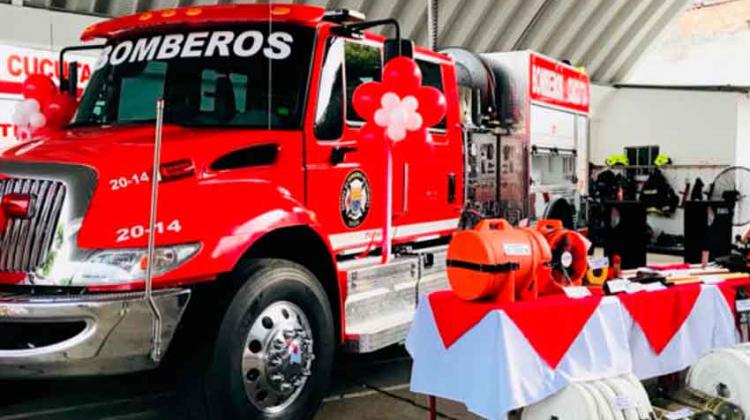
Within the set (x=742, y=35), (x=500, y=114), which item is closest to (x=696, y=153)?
(x=742, y=35)

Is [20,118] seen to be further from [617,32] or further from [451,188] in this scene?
[617,32]

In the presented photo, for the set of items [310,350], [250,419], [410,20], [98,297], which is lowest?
[250,419]

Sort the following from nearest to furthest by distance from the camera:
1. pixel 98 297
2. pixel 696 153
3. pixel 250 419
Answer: pixel 98 297
pixel 250 419
pixel 696 153

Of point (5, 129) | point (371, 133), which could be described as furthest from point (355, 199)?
point (5, 129)

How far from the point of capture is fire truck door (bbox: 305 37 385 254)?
15.8 ft

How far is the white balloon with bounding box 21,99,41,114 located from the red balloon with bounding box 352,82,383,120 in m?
2.36

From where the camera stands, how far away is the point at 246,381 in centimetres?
400

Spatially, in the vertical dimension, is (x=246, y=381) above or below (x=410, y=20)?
below

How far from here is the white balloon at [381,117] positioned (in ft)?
15.9

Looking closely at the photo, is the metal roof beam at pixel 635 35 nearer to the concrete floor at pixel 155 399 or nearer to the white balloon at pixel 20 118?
the concrete floor at pixel 155 399

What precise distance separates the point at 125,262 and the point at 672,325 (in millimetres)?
2886

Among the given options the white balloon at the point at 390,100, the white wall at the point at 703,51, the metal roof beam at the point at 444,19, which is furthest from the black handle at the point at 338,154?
the white wall at the point at 703,51

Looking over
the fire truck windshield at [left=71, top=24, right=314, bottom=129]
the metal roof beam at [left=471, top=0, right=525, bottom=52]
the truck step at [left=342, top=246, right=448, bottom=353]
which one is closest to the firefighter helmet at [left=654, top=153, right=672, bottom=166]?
the metal roof beam at [left=471, top=0, right=525, bottom=52]

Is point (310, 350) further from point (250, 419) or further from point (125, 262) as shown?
point (125, 262)
